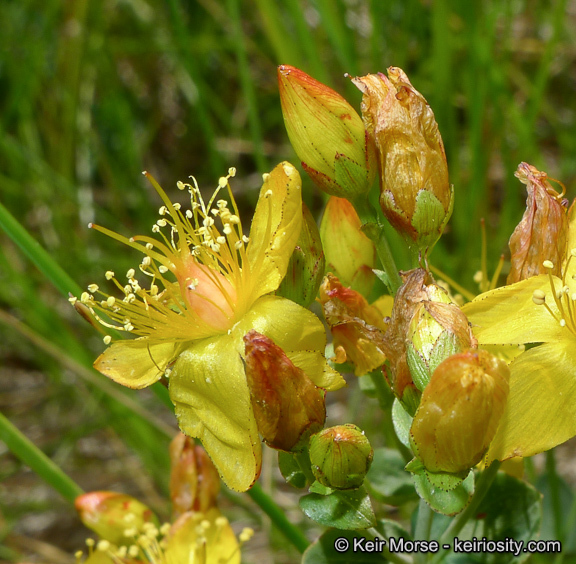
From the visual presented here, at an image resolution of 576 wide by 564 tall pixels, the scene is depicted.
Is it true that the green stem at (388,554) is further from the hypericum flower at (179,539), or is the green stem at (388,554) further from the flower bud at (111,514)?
the flower bud at (111,514)

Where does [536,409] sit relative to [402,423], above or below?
above

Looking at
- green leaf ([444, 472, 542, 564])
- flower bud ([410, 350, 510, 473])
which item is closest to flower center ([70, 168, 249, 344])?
flower bud ([410, 350, 510, 473])

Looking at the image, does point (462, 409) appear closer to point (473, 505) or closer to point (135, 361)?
point (473, 505)

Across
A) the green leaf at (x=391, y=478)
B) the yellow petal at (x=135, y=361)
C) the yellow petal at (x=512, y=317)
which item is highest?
the yellow petal at (x=512, y=317)

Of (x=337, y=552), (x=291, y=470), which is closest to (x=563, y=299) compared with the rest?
(x=291, y=470)

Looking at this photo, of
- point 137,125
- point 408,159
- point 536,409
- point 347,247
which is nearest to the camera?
point 536,409

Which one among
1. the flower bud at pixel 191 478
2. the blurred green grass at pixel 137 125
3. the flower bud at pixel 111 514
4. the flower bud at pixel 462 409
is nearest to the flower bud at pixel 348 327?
the flower bud at pixel 462 409

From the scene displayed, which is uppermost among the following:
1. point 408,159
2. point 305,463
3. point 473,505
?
point 408,159
